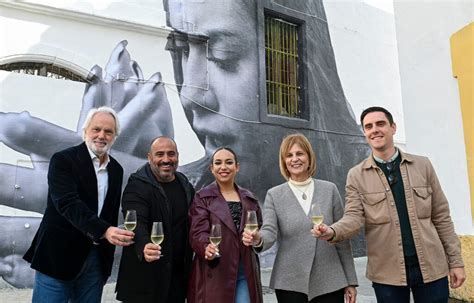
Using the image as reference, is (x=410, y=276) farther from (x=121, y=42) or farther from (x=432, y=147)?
(x=121, y=42)

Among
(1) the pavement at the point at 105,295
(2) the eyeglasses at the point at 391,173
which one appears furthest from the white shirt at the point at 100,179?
(1) the pavement at the point at 105,295

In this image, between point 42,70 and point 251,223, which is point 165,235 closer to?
point 251,223

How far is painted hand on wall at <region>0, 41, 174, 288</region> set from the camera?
6.04 m

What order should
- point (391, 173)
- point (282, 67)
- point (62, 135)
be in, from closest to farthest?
point (391, 173) < point (62, 135) < point (282, 67)

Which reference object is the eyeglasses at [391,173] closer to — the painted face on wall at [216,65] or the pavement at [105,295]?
the pavement at [105,295]

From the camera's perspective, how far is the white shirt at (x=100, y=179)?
9.52ft

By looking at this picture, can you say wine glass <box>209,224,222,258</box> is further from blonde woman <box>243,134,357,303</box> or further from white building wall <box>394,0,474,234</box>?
white building wall <box>394,0,474,234</box>

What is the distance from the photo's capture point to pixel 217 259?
9.18ft

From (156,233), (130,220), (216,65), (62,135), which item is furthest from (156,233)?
(216,65)

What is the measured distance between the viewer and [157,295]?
9.09 feet

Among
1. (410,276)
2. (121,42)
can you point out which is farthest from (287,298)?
(121,42)

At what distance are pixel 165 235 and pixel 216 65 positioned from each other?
5.83 m

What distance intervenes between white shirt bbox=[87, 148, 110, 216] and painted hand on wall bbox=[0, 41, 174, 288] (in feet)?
12.9

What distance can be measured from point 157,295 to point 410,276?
5.54 feet
